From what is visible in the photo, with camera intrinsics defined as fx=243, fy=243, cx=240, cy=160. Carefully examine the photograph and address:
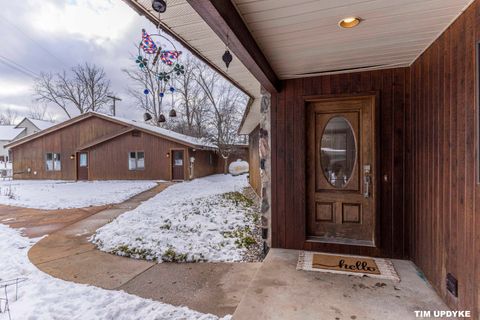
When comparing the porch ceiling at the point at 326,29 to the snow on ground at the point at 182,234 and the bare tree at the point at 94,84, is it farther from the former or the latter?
the bare tree at the point at 94,84

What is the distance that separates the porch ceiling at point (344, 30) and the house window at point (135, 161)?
13.6 m

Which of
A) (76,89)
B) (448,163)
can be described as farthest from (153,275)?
(76,89)

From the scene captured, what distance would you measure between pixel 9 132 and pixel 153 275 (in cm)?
3883

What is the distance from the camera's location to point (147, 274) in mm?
3146

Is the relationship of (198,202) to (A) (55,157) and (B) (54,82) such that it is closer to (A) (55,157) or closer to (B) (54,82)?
(A) (55,157)

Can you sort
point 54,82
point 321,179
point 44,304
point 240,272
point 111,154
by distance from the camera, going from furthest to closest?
1. point 54,82
2. point 111,154
3. point 321,179
4. point 240,272
5. point 44,304

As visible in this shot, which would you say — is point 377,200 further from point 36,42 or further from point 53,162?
point 36,42

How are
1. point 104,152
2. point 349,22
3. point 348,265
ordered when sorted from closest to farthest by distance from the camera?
point 349,22
point 348,265
point 104,152

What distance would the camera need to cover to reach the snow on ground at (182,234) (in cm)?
373

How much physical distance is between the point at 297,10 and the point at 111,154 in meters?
15.6

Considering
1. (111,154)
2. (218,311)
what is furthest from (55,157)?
→ (218,311)

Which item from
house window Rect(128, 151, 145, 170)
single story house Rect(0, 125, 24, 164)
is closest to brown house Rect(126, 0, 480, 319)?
house window Rect(128, 151, 145, 170)

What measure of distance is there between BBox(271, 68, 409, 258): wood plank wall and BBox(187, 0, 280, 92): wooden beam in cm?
90

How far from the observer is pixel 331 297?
218 centimetres
